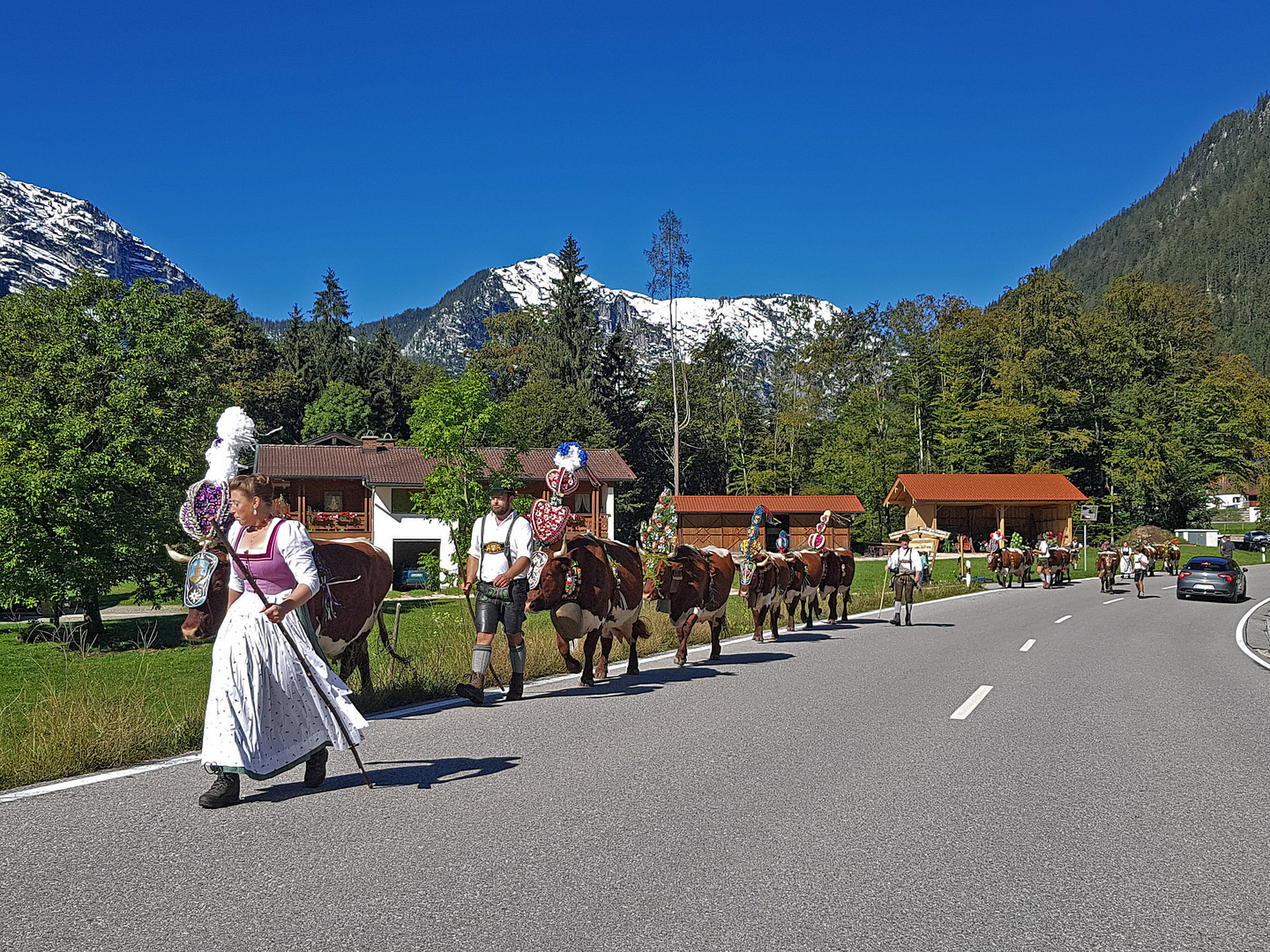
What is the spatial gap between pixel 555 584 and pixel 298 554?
4.22 m

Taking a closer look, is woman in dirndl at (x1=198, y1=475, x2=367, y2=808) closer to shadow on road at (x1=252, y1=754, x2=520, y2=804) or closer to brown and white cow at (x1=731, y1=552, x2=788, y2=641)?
shadow on road at (x1=252, y1=754, x2=520, y2=804)

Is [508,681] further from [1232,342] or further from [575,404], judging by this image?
[1232,342]

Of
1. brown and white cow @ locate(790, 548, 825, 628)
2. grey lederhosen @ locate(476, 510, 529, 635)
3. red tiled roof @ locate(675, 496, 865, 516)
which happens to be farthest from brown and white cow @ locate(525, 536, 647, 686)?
red tiled roof @ locate(675, 496, 865, 516)

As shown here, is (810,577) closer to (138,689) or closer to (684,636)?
(684,636)

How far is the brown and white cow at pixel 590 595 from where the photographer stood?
33.5ft

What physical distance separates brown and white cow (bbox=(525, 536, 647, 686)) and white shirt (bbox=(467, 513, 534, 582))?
0.43 meters

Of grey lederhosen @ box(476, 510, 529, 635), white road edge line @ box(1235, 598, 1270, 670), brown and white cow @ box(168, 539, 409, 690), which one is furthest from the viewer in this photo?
white road edge line @ box(1235, 598, 1270, 670)

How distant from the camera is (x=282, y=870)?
191 inches

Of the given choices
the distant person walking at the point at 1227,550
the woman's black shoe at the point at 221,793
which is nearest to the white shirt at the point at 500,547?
the woman's black shoe at the point at 221,793

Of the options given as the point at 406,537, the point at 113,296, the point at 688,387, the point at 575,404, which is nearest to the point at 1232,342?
the point at 688,387

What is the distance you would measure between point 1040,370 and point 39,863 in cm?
7824

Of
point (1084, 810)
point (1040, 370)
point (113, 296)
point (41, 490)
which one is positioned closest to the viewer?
point (1084, 810)

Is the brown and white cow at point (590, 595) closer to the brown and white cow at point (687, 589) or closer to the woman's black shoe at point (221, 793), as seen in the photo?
the brown and white cow at point (687, 589)

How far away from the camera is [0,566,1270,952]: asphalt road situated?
4230 millimetres
